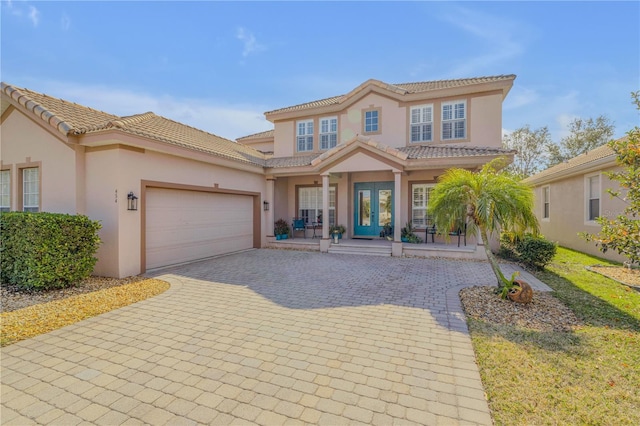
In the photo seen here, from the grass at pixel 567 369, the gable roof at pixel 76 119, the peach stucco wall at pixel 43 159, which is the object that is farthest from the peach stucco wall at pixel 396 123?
the peach stucco wall at pixel 43 159

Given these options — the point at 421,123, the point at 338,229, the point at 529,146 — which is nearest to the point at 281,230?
the point at 338,229

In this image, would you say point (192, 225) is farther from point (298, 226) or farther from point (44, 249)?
point (298, 226)

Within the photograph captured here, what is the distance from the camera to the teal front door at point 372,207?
1427cm

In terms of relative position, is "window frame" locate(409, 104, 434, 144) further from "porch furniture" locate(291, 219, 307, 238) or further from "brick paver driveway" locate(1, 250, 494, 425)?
"brick paver driveway" locate(1, 250, 494, 425)

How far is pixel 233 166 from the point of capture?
11.9 meters

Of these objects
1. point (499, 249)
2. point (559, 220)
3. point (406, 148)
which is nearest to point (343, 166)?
point (406, 148)

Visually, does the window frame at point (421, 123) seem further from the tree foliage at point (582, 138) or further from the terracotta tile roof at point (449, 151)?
the tree foliage at point (582, 138)

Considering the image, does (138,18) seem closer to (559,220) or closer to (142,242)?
(142,242)

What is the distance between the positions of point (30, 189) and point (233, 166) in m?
6.42

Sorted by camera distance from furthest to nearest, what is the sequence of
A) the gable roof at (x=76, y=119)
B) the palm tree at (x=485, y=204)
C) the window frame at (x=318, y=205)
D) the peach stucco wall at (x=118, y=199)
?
1. the window frame at (x=318, y=205)
2. the peach stucco wall at (x=118, y=199)
3. the gable roof at (x=76, y=119)
4. the palm tree at (x=485, y=204)

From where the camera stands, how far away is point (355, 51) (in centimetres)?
1180

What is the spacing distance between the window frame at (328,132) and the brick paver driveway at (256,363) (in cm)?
979

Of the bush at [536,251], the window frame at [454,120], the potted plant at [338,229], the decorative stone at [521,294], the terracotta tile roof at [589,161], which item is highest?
the window frame at [454,120]

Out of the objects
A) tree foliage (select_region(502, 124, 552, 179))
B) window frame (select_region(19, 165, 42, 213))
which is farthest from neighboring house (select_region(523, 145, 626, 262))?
window frame (select_region(19, 165, 42, 213))
